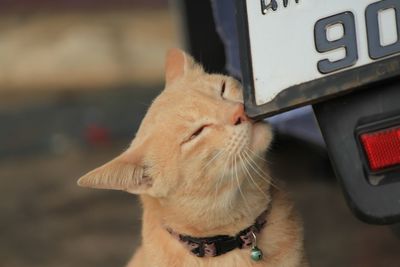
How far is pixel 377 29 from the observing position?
2.16 metres

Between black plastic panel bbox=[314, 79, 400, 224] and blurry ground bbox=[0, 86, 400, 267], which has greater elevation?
black plastic panel bbox=[314, 79, 400, 224]

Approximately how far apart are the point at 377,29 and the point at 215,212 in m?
0.90

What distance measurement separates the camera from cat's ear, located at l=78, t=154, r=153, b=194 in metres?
2.67

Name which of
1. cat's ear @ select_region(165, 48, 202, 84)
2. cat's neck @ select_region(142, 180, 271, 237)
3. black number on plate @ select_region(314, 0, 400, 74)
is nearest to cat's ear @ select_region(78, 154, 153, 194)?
cat's neck @ select_region(142, 180, 271, 237)

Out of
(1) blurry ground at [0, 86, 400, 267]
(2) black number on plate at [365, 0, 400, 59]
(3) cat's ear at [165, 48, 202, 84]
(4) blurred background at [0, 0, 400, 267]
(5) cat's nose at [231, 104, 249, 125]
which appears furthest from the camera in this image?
(4) blurred background at [0, 0, 400, 267]

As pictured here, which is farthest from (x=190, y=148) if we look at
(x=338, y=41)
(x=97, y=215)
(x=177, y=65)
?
(x=97, y=215)

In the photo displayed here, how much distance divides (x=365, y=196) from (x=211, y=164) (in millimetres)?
584

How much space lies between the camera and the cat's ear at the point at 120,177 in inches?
105

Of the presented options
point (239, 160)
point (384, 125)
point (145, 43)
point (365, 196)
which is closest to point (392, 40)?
point (384, 125)

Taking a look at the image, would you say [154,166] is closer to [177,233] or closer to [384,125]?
[177,233]

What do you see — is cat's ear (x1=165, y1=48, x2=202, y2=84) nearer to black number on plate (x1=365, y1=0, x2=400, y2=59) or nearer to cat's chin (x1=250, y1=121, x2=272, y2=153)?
cat's chin (x1=250, y1=121, x2=272, y2=153)

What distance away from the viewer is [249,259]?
2.84 m

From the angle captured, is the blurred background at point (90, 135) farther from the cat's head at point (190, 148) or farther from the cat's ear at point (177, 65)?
the cat's head at point (190, 148)

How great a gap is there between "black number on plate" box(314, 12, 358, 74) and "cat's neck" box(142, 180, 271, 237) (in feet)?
2.32
